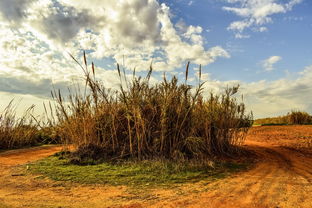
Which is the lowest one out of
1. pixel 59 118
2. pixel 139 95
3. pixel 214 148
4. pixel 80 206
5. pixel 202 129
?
pixel 80 206

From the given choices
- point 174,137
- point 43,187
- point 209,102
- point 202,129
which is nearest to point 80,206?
point 43,187

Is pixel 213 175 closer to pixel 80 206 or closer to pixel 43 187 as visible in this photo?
pixel 80 206

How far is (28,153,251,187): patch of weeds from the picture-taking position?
4.02 metres

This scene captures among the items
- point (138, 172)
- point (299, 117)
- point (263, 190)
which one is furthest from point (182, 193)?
point (299, 117)

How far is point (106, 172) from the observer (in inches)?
179

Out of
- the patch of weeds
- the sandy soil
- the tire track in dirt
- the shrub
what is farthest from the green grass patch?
the shrub

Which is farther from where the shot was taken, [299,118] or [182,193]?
[299,118]

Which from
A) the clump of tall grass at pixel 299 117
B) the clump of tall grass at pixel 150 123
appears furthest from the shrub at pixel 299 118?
the clump of tall grass at pixel 150 123

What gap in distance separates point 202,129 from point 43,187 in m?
3.70

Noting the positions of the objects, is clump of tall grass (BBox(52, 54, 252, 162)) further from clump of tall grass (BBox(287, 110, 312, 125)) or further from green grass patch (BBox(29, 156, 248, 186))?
clump of tall grass (BBox(287, 110, 312, 125))

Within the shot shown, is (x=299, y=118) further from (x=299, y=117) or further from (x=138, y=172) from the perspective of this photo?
(x=138, y=172)

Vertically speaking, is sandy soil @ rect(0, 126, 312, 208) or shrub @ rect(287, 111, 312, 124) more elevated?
shrub @ rect(287, 111, 312, 124)

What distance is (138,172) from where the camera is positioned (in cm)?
443

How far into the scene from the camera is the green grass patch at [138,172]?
4035mm
